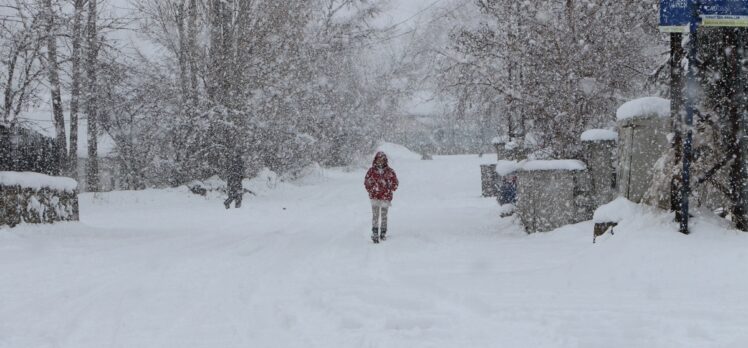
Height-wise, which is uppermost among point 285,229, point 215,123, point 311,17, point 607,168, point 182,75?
point 311,17

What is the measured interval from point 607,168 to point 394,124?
1574 inches

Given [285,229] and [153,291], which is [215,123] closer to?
[285,229]

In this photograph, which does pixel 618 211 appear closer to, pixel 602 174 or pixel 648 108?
pixel 648 108

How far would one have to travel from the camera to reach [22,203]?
10.4 metres

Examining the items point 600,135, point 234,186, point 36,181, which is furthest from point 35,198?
point 600,135

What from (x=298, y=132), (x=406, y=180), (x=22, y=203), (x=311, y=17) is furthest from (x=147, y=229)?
(x=406, y=180)

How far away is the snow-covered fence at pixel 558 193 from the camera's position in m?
10.4

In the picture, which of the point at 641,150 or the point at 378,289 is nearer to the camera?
the point at 378,289

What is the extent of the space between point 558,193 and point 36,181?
8.81m

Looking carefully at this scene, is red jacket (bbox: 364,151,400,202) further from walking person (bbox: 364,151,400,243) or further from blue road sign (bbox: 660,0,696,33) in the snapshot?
blue road sign (bbox: 660,0,696,33)

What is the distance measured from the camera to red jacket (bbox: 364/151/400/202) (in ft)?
37.0

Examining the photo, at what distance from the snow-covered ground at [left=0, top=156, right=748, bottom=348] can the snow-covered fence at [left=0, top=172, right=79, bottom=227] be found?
1.10ft

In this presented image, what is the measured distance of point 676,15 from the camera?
6.46 m

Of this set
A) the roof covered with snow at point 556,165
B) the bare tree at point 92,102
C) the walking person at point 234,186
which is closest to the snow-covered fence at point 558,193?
the roof covered with snow at point 556,165
